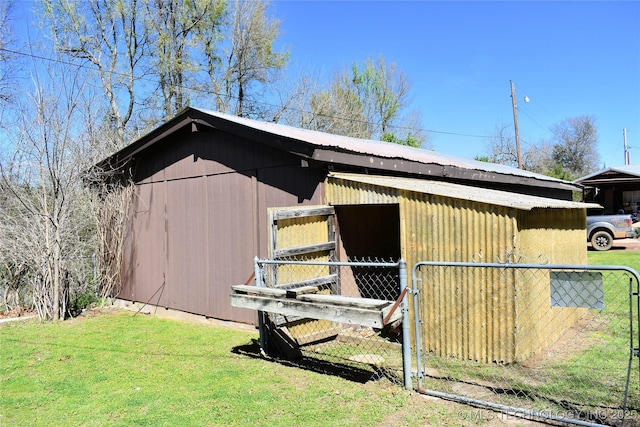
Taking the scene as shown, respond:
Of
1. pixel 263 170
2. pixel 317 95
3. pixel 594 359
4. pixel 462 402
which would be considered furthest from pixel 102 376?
pixel 317 95

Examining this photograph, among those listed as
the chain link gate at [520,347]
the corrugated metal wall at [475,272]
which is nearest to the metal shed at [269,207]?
the corrugated metal wall at [475,272]

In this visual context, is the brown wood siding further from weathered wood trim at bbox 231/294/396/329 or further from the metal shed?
weathered wood trim at bbox 231/294/396/329

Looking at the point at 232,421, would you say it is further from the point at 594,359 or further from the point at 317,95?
the point at 317,95

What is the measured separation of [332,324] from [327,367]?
4.10ft

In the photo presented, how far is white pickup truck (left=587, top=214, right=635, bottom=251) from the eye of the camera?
51.8ft

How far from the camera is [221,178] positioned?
7.38m

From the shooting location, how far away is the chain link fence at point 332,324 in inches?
159

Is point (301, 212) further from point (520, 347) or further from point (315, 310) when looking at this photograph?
point (520, 347)

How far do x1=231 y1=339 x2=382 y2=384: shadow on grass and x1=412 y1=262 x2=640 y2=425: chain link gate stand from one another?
603 millimetres

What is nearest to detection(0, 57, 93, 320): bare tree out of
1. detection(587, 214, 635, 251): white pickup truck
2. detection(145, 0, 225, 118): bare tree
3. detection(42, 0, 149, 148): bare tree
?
detection(42, 0, 149, 148): bare tree

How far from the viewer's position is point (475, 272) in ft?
16.1

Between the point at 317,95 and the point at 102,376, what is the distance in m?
20.4

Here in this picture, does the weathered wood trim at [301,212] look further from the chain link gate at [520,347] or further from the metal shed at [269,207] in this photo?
the chain link gate at [520,347]

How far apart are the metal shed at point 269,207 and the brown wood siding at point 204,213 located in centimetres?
2
